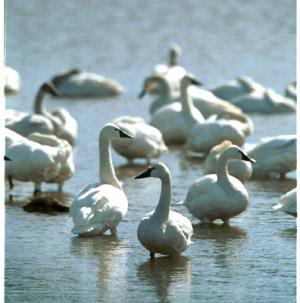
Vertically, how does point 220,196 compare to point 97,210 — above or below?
above

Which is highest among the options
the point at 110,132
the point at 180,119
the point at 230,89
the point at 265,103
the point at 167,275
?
the point at 230,89

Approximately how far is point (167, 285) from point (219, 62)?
19814 millimetres

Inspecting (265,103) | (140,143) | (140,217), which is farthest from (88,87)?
(140,217)

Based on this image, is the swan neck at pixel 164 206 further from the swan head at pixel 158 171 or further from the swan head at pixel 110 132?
the swan head at pixel 110 132

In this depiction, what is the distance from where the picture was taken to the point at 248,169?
40.9 ft

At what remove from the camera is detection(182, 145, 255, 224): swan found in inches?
416

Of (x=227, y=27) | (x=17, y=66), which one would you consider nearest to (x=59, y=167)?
(x=17, y=66)

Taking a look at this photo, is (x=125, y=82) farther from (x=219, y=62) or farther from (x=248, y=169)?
(x=248, y=169)

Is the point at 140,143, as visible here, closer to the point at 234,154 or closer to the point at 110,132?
the point at 110,132

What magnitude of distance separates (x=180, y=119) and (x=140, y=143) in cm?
216

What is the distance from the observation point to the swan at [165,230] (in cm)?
920

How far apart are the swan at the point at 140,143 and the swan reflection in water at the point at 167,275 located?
17.2 feet

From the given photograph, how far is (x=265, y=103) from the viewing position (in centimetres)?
1989

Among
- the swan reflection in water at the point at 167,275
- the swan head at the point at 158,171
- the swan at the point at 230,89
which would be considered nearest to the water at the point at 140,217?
the swan reflection in water at the point at 167,275
